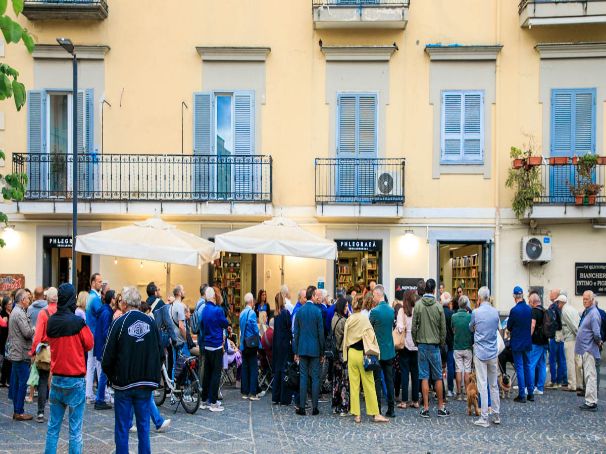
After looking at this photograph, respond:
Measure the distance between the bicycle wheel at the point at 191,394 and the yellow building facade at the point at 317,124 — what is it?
6.97 meters

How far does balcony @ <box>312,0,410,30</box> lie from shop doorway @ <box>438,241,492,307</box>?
17.8ft

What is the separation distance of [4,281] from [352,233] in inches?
329

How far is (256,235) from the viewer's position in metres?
15.3

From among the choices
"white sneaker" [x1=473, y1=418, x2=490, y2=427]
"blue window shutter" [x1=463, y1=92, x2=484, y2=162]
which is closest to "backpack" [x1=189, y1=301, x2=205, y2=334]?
"white sneaker" [x1=473, y1=418, x2=490, y2=427]

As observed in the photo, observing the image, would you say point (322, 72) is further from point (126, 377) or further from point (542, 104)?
point (126, 377)

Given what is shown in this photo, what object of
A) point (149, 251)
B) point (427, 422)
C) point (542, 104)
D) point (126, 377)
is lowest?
point (427, 422)

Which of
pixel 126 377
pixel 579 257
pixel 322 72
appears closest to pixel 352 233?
pixel 322 72

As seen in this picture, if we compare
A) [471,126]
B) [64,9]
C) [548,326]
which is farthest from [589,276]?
[64,9]

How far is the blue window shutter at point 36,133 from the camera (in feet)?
61.8

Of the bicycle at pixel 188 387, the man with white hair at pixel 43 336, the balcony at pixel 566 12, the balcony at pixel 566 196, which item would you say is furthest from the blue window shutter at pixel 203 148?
the man with white hair at pixel 43 336

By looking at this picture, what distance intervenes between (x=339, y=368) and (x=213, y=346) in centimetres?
200

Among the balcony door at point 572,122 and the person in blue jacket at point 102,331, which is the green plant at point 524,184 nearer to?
the balcony door at point 572,122

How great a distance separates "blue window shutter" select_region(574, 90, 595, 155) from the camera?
1881cm

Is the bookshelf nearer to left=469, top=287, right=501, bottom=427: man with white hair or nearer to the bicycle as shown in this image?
left=469, top=287, right=501, bottom=427: man with white hair
